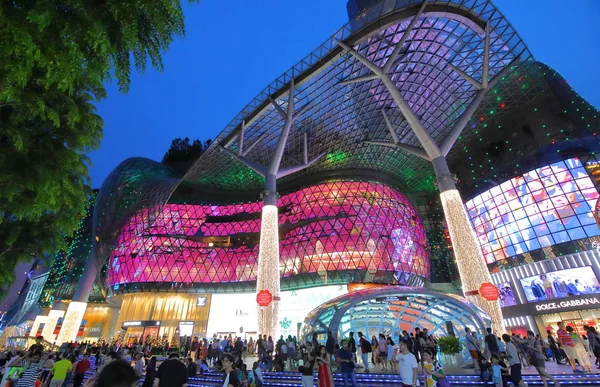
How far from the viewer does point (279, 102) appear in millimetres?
28719

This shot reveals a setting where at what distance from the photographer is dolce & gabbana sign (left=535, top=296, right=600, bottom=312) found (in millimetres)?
26203

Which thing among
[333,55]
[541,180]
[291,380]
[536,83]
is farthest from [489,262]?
[291,380]

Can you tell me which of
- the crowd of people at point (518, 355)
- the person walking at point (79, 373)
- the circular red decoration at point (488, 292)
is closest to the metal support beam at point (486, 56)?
the circular red decoration at point (488, 292)

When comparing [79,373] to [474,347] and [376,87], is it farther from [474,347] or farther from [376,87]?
[376,87]

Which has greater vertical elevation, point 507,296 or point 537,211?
point 537,211

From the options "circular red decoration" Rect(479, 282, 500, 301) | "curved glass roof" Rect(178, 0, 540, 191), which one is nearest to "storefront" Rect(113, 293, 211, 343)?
"curved glass roof" Rect(178, 0, 540, 191)

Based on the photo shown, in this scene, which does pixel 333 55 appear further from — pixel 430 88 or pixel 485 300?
pixel 485 300

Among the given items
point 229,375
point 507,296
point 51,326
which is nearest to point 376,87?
point 507,296

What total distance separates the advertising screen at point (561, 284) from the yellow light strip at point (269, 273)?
2815 centimetres

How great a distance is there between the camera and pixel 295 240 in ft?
136

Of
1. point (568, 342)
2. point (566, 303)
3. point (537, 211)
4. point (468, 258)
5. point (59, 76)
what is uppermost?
point (537, 211)

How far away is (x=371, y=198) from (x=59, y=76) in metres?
42.8

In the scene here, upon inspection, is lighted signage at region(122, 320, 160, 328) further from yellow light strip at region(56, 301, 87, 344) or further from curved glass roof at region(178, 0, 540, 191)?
curved glass roof at region(178, 0, 540, 191)

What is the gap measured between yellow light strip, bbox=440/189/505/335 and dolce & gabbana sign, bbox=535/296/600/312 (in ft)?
54.1
